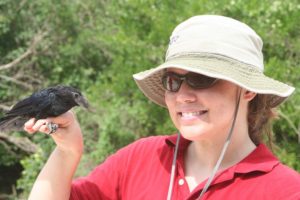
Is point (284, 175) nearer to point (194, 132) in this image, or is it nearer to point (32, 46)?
point (194, 132)

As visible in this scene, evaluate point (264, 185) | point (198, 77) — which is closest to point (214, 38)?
point (198, 77)

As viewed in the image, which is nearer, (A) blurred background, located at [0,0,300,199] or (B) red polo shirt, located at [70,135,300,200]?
(B) red polo shirt, located at [70,135,300,200]

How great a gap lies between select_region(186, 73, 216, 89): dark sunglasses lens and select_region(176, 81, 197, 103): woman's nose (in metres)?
0.02

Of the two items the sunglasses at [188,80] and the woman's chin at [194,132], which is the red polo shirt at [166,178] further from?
the sunglasses at [188,80]

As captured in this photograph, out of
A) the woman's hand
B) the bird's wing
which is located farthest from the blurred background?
the bird's wing

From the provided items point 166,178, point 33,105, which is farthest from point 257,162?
point 33,105

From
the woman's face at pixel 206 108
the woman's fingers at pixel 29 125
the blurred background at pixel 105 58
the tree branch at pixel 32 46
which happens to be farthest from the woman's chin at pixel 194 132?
the tree branch at pixel 32 46

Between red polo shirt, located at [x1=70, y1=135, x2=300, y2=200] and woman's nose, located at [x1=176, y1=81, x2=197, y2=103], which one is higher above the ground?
woman's nose, located at [x1=176, y1=81, x2=197, y2=103]

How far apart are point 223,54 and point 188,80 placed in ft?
0.43

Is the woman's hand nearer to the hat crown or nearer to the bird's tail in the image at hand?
the bird's tail

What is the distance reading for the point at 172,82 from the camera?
167 centimetres

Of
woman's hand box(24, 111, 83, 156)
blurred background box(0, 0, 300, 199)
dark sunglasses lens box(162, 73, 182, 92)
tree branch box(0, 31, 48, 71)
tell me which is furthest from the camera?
tree branch box(0, 31, 48, 71)

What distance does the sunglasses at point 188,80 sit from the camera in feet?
5.25

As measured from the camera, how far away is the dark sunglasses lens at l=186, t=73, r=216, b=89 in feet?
5.25
